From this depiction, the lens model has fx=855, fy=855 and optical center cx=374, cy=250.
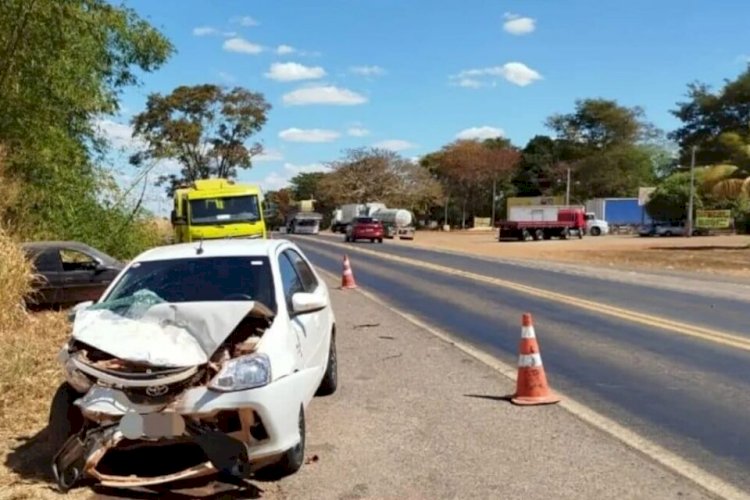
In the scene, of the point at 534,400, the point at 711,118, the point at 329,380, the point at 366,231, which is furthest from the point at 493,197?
the point at 534,400

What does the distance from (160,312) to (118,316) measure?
0.30 meters

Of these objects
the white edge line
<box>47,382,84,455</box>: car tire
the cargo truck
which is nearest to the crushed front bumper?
<box>47,382,84,455</box>: car tire

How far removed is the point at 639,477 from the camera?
5.61 m

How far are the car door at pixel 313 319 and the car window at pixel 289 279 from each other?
0.12 meters

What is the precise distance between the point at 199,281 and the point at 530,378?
3228mm

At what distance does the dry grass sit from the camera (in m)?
5.57

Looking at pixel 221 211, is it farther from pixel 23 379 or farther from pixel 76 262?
pixel 23 379

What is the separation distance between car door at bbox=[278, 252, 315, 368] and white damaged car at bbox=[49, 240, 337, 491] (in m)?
0.07

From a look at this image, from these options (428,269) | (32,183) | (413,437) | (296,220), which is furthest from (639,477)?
(296,220)

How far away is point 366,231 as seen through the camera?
5953 centimetres

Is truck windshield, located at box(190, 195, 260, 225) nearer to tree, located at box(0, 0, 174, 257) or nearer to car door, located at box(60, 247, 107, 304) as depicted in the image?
tree, located at box(0, 0, 174, 257)

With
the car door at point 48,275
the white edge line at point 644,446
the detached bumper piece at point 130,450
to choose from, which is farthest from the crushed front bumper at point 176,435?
the car door at point 48,275

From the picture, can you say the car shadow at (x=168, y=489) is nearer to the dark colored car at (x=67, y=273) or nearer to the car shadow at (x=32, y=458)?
the car shadow at (x=32, y=458)

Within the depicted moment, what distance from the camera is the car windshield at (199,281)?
6.39 meters
